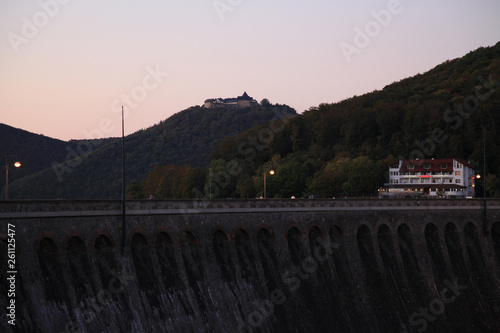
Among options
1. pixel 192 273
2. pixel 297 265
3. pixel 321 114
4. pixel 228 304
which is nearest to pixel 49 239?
pixel 192 273

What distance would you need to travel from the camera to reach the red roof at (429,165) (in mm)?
138500

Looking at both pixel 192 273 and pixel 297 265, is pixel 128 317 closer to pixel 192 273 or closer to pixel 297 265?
pixel 192 273

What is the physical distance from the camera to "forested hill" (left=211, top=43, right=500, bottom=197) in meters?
131

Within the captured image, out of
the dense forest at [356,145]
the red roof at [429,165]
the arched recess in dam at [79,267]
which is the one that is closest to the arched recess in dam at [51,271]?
the arched recess in dam at [79,267]

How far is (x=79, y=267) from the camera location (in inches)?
1544

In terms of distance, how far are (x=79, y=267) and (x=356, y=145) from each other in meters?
126

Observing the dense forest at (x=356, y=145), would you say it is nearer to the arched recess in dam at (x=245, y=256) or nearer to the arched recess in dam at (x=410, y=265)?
the arched recess in dam at (x=410, y=265)

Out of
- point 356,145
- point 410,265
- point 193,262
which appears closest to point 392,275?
point 410,265

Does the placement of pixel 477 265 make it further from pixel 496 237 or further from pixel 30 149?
pixel 30 149

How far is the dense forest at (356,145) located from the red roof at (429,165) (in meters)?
2.97

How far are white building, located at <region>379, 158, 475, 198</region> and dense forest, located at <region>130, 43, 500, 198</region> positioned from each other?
2580mm

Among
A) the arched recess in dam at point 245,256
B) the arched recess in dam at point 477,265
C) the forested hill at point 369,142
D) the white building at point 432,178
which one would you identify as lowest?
the arched recess in dam at point 477,265

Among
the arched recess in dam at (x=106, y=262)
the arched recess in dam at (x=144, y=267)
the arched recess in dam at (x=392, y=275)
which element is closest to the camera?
the arched recess in dam at (x=106, y=262)

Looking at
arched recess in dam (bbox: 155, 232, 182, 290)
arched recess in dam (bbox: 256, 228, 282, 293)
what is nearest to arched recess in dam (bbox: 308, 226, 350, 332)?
arched recess in dam (bbox: 256, 228, 282, 293)
